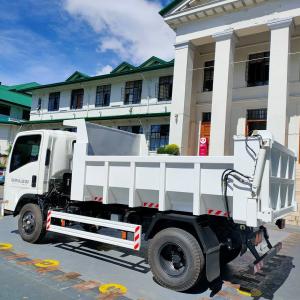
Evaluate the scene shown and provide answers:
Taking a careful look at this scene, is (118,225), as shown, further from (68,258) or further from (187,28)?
(187,28)

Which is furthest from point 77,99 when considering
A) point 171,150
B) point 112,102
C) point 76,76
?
point 171,150

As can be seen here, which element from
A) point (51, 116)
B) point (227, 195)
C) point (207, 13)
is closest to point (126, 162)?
point (227, 195)

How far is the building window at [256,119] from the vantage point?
1858 cm

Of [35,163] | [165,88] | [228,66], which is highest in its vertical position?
[165,88]

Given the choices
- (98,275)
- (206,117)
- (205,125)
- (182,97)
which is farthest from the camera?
(206,117)

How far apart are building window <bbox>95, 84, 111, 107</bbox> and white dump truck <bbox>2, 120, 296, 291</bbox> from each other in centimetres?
1967

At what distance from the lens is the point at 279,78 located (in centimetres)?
1603

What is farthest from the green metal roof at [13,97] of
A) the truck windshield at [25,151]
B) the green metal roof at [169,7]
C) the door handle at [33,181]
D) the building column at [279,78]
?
the door handle at [33,181]

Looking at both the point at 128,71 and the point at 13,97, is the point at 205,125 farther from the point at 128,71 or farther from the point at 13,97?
the point at 13,97

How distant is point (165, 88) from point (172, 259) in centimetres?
1961

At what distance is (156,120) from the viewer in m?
23.5

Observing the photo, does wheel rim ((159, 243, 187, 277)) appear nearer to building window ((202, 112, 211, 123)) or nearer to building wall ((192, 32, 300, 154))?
building wall ((192, 32, 300, 154))

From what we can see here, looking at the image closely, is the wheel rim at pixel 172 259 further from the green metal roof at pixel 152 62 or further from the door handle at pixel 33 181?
the green metal roof at pixel 152 62

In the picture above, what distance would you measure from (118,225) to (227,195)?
7.02 feet
